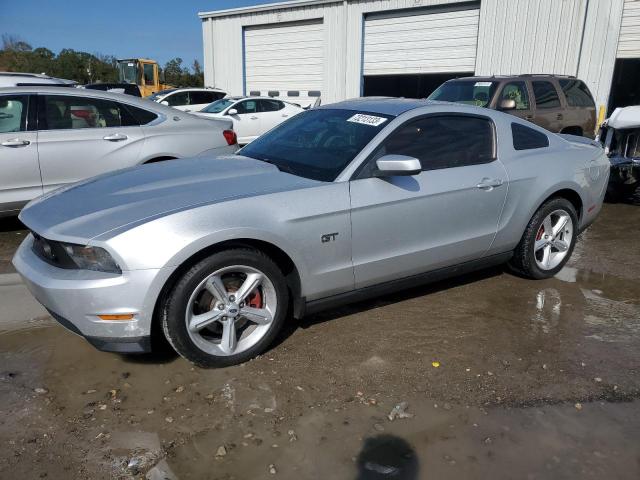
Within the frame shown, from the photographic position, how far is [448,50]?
16.1m

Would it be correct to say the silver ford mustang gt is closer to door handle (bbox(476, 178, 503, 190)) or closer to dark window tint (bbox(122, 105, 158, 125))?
door handle (bbox(476, 178, 503, 190))

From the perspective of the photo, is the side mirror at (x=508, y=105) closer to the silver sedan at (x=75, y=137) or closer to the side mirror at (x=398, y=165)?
the silver sedan at (x=75, y=137)

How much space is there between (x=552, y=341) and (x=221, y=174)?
2497 mm

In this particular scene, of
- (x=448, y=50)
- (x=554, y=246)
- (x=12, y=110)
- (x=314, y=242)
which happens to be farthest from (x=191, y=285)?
(x=448, y=50)

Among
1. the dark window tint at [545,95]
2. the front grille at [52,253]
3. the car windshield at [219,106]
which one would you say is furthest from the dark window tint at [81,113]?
the car windshield at [219,106]

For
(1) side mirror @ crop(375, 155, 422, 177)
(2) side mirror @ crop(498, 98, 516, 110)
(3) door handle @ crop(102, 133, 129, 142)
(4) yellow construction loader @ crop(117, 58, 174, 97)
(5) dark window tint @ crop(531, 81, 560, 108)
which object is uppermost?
(4) yellow construction loader @ crop(117, 58, 174, 97)

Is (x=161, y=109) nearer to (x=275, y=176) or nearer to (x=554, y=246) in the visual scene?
(x=275, y=176)

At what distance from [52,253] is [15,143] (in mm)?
2955

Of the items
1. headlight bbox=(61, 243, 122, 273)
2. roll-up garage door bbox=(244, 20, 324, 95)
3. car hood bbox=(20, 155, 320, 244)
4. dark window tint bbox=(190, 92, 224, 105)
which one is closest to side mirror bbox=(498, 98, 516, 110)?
car hood bbox=(20, 155, 320, 244)

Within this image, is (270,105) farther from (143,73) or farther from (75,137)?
(143,73)

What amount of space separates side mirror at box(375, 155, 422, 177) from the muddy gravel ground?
113cm

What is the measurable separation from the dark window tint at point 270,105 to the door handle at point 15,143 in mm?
9280

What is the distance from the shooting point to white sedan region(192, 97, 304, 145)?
534 inches

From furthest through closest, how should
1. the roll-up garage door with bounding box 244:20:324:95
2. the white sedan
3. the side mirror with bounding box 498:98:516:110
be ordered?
the roll-up garage door with bounding box 244:20:324:95
the white sedan
the side mirror with bounding box 498:98:516:110
